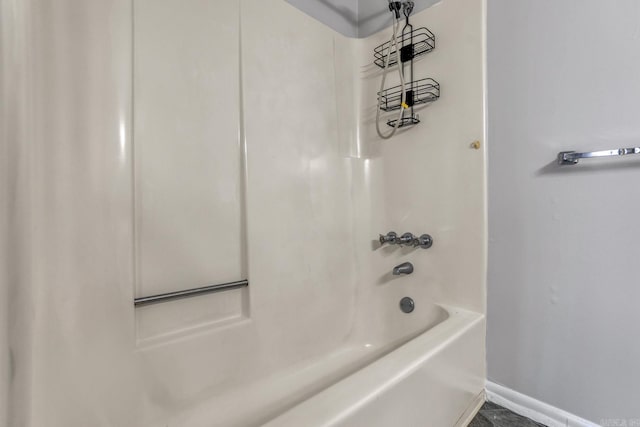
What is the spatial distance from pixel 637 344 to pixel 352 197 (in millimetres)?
1106

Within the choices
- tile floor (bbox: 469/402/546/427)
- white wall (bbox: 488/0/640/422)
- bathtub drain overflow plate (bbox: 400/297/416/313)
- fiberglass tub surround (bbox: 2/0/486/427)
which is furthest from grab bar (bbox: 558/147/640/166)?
tile floor (bbox: 469/402/546/427)

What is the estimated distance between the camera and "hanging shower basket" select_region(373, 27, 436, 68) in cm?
130

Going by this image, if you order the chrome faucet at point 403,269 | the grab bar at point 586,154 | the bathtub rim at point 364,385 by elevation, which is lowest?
the bathtub rim at point 364,385

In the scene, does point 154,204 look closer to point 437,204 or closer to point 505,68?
point 437,204

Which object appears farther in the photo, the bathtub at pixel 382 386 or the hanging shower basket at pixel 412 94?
the hanging shower basket at pixel 412 94

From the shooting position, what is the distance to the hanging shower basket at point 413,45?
1305mm

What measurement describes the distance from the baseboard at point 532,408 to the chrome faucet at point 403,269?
20.8 inches

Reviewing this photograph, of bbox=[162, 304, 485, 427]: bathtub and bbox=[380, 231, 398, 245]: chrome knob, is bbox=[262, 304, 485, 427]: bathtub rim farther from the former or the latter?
bbox=[380, 231, 398, 245]: chrome knob

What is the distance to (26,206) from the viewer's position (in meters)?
0.57

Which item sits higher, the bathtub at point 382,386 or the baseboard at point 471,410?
the bathtub at point 382,386

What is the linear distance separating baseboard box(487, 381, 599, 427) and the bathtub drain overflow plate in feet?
1.30

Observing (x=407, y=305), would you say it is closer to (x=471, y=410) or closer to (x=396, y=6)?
(x=471, y=410)

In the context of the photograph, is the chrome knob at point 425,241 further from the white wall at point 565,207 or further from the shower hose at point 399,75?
the shower hose at point 399,75

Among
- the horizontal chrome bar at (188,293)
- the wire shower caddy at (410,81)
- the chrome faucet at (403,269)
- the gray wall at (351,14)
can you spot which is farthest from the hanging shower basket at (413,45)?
the horizontal chrome bar at (188,293)
